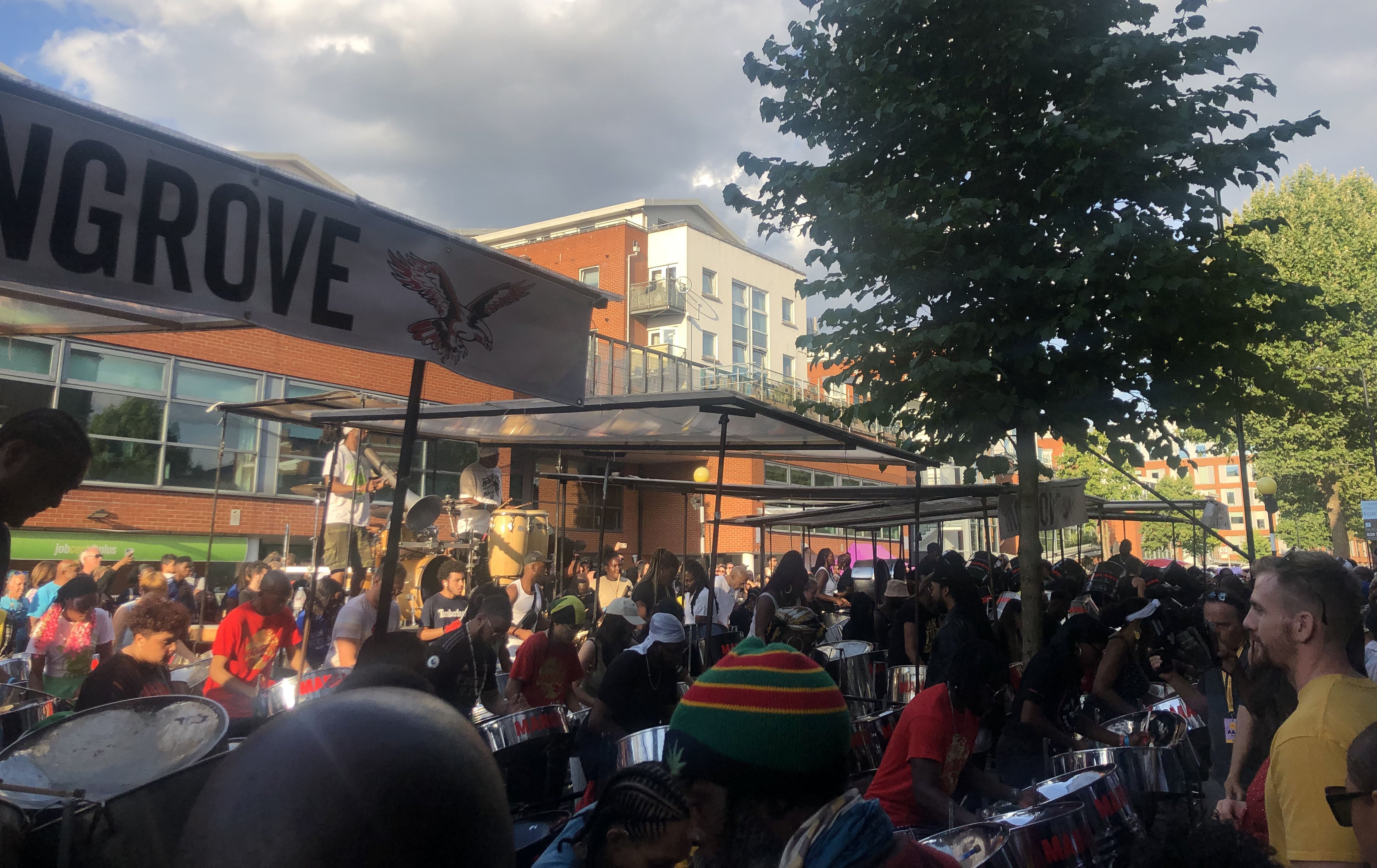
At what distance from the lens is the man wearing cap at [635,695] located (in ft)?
16.1

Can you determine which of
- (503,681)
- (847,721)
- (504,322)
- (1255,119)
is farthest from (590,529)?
(847,721)

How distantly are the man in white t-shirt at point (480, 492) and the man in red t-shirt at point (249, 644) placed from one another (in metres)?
A: 4.54

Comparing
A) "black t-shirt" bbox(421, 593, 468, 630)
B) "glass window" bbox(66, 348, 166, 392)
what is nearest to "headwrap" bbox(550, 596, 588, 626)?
"black t-shirt" bbox(421, 593, 468, 630)

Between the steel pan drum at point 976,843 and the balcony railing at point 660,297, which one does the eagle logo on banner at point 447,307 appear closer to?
the steel pan drum at point 976,843

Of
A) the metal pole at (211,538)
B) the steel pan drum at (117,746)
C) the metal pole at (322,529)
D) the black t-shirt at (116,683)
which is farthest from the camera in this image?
the metal pole at (322,529)

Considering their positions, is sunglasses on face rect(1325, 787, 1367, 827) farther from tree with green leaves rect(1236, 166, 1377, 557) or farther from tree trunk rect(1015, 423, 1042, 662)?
tree with green leaves rect(1236, 166, 1377, 557)

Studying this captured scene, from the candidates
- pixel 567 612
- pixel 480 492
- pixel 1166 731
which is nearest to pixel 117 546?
pixel 480 492

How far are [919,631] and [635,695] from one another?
4009mm

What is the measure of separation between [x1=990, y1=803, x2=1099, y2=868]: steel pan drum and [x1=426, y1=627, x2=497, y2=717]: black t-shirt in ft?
11.1

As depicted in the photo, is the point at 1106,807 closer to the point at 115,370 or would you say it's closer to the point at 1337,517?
the point at 115,370

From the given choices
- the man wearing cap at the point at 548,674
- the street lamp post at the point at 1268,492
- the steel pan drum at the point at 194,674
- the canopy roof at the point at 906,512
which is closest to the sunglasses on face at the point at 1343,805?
the man wearing cap at the point at 548,674

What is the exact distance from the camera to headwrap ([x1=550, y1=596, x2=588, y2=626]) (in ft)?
22.8

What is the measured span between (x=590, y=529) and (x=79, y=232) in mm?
24371

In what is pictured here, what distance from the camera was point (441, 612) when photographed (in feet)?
26.7
